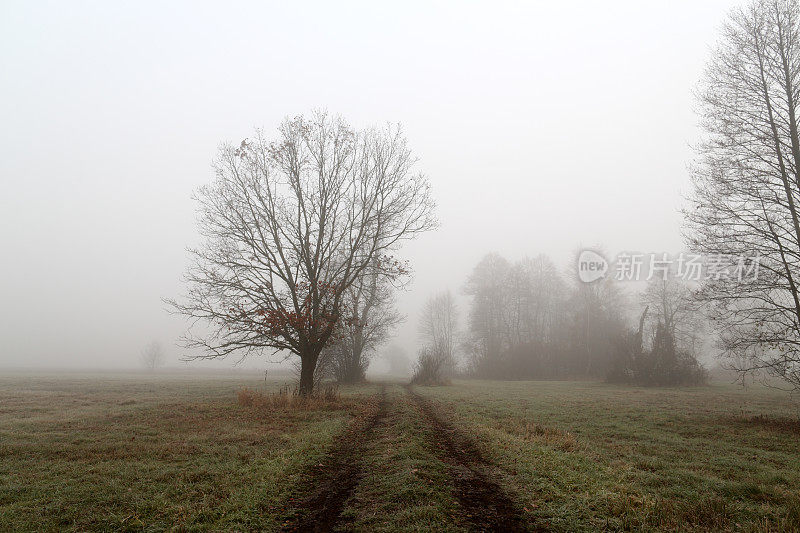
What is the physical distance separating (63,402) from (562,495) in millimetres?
23225

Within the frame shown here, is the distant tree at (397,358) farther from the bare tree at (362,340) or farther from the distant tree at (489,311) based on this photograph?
the bare tree at (362,340)

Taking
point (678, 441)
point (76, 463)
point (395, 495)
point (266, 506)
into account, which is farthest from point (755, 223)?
point (76, 463)


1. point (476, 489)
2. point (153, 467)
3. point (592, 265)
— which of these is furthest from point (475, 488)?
point (592, 265)

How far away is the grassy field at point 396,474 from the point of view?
5656 mm

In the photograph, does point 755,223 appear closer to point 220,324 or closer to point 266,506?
point 266,506

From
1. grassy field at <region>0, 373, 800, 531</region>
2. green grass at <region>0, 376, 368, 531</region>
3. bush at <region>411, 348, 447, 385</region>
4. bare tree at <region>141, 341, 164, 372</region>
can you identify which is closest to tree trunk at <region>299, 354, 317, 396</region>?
green grass at <region>0, 376, 368, 531</region>

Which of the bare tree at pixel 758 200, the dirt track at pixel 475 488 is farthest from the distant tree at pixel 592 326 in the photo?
the dirt track at pixel 475 488

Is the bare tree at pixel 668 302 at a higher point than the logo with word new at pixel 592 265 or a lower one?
lower

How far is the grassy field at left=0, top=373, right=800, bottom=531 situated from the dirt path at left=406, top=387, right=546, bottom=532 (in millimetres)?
33

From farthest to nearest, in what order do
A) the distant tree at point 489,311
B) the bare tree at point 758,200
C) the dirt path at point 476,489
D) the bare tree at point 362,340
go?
the distant tree at point 489,311 < the bare tree at point 362,340 < the bare tree at point 758,200 < the dirt path at point 476,489

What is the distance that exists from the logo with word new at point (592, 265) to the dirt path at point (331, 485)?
46590mm

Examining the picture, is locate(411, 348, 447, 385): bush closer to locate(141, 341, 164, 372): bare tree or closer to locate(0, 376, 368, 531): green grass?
locate(0, 376, 368, 531): green grass

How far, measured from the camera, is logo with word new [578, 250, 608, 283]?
165 ft

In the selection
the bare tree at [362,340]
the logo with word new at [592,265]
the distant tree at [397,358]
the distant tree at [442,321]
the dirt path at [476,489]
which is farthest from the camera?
the distant tree at [397,358]
